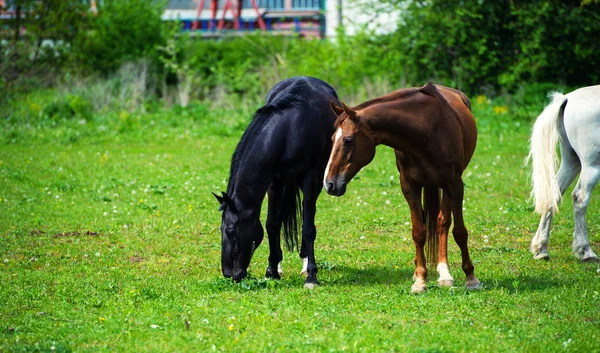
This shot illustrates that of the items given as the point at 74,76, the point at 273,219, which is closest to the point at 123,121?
the point at 74,76

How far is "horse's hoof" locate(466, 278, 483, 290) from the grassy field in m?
0.12

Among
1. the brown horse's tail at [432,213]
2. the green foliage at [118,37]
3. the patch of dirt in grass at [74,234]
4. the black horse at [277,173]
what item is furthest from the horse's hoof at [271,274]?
the green foliage at [118,37]

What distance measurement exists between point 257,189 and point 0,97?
14.7m

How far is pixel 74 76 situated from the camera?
78.8 feet

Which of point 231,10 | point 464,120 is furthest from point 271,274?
point 231,10

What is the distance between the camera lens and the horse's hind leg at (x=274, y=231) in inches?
293

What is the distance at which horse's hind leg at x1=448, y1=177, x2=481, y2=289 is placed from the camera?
262 inches

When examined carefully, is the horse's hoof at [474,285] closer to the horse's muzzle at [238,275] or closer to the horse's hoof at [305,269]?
the horse's hoof at [305,269]

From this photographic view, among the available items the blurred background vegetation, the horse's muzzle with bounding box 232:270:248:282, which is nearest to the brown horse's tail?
the horse's muzzle with bounding box 232:270:248:282

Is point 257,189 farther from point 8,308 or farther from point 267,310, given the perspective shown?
point 8,308

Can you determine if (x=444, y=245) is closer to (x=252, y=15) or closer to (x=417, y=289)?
(x=417, y=289)

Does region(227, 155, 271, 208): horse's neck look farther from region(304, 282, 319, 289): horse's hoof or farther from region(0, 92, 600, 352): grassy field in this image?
region(304, 282, 319, 289): horse's hoof

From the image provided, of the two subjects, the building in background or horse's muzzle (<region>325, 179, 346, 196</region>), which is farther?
the building in background

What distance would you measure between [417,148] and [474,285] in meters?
1.30
